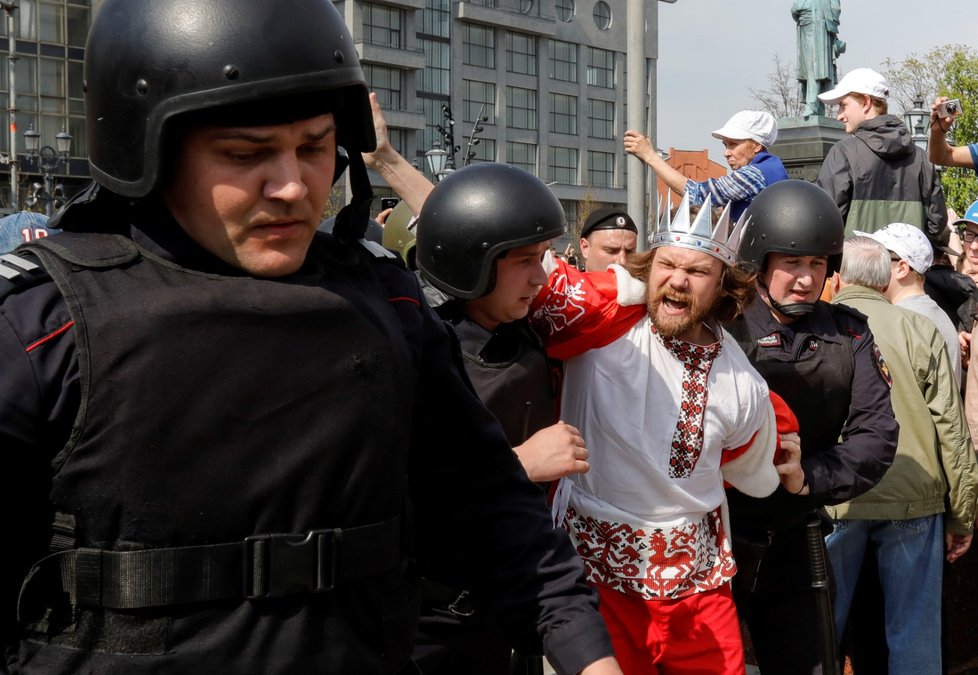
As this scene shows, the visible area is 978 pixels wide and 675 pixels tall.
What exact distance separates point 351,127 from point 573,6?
236 ft

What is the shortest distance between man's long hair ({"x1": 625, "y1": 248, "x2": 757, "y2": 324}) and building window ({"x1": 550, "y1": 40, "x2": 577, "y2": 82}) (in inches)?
2666

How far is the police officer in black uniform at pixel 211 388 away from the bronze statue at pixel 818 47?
40.2 feet

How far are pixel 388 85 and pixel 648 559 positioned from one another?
190 feet

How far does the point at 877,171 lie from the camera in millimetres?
6594

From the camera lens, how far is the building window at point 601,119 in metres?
71.7

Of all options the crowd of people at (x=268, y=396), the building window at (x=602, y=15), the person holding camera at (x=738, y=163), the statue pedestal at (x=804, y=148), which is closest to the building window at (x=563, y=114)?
the building window at (x=602, y=15)

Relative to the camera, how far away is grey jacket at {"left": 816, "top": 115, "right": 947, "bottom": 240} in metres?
6.55

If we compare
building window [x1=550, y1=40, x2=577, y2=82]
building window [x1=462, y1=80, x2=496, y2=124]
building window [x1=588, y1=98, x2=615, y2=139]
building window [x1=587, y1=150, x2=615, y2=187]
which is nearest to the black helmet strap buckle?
building window [x1=462, y1=80, x2=496, y2=124]

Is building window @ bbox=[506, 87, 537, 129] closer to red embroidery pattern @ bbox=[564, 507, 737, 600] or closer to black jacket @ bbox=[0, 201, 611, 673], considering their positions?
red embroidery pattern @ bbox=[564, 507, 737, 600]

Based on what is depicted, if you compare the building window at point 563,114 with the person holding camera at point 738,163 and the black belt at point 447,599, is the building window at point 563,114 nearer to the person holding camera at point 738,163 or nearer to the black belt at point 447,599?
the person holding camera at point 738,163

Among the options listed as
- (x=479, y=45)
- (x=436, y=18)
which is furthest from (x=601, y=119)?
(x=436, y=18)

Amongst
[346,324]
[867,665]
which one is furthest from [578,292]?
[867,665]

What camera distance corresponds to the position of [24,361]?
1552 millimetres

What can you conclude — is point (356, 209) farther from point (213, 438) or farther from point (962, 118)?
point (962, 118)
